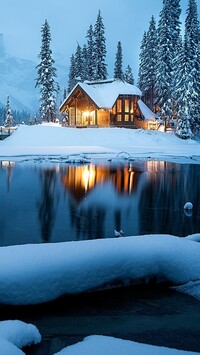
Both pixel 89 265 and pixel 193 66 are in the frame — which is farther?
pixel 193 66

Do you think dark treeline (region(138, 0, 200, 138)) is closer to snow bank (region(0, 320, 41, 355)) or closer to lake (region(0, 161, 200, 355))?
lake (region(0, 161, 200, 355))

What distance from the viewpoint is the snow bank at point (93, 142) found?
3759 cm

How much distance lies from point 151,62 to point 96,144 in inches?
940

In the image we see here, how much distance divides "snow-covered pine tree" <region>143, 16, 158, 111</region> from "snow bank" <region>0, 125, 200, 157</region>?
15.5 meters

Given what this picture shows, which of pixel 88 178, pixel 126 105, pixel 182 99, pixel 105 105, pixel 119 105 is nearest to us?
pixel 88 178

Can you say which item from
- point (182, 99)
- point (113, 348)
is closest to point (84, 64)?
point (182, 99)

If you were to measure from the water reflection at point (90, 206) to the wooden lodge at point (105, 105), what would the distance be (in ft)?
98.8

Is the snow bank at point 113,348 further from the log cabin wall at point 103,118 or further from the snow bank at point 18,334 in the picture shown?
the log cabin wall at point 103,118

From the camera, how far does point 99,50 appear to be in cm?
5706

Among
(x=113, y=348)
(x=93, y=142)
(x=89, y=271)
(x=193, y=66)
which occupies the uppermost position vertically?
(x=193, y=66)

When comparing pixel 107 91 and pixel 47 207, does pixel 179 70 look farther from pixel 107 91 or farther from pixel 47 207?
pixel 47 207

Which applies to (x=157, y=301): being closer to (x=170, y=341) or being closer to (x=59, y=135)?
(x=170, y=341)

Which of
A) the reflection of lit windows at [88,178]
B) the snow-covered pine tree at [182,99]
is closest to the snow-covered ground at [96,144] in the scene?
the snow-covered pine tree at [182,99]

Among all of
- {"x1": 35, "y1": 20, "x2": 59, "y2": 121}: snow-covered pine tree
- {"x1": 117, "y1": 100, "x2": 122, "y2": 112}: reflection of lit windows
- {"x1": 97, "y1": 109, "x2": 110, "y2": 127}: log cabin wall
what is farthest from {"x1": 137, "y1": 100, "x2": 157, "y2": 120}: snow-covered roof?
{"x1": 35, "y1": 20, "x2": 59, "y2": 121}: snow-covered pine tree
